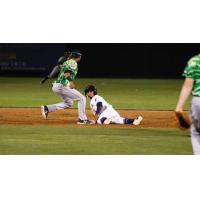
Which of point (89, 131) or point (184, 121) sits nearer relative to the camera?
point (184, 121)

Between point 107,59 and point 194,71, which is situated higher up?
point 107,59

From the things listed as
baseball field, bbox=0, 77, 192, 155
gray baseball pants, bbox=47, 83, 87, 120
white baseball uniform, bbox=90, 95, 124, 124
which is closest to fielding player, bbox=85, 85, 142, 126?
white baseball uniform, bbox=90, 95, 124, 124

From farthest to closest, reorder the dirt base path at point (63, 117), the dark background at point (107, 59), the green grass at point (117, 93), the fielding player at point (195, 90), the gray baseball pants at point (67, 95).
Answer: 1. the dark background at point (107, 59)
2. the green grass at point (117, 93)
3. the dirt base path at point (63, 117)
4. the gray baseball pants at point (67, 95)
5. the fielding player at point (195, 90)

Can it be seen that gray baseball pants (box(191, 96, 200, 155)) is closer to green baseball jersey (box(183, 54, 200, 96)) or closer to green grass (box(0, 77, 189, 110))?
green baseball jersey (box(183, 54, 200, 96))

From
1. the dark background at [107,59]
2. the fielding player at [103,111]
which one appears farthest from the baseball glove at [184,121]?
the dark background at [107,59]

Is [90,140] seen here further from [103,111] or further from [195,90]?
[195,90]

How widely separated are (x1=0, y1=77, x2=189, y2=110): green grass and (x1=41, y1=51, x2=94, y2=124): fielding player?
483 centimetres

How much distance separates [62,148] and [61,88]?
4.84m

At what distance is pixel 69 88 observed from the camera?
15859mm

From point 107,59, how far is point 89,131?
23289mm

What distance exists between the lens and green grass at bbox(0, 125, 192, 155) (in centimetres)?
1099

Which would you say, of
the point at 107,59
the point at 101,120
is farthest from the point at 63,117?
the point at 107,59

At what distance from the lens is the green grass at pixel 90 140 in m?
11.0

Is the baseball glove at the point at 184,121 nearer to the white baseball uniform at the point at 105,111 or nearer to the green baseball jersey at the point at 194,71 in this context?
the green baseball jersey at the point at 194,71
